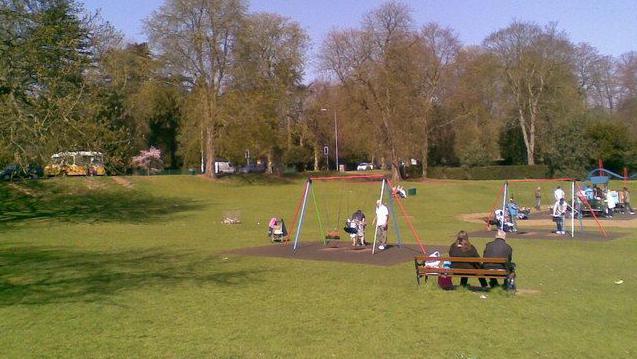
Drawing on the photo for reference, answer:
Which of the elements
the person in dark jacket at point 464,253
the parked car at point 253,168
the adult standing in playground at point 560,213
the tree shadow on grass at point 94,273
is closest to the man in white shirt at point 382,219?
the tree shadow on grass at point 94,273

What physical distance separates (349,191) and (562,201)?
25.8m

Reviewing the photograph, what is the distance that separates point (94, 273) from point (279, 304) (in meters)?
5.97

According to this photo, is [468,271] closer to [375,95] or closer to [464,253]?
[464,253]

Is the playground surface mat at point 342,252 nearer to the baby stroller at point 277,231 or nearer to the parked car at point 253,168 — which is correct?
the baby stroller at point 277,231

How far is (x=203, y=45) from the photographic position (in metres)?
53.6

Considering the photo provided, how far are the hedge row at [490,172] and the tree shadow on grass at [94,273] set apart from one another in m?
51.0

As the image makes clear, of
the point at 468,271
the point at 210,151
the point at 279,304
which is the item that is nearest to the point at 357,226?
the point at 468,271

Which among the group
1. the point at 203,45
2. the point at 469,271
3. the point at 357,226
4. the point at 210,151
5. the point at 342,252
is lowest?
the point at 342,252

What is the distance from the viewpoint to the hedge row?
215ft

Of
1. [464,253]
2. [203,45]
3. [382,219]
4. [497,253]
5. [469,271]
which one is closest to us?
[469,271]

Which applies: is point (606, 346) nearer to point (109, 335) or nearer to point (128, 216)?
point (109, 335)

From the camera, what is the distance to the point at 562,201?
24875 millimetres

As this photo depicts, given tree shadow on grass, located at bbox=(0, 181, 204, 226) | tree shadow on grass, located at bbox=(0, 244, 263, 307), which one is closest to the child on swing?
tree shadow on grass, located at bbox=(0, 244, 263, 307)

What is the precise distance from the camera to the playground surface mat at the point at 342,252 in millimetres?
18594
